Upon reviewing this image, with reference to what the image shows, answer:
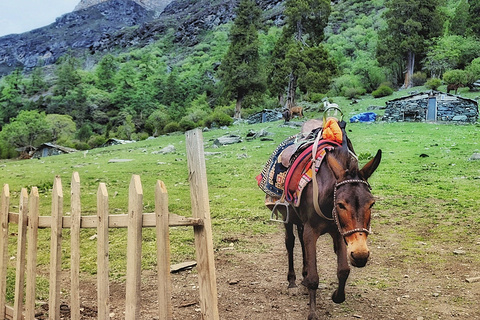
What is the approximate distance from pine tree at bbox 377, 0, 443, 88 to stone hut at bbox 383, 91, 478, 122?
14122 millimetres

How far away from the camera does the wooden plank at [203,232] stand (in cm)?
270

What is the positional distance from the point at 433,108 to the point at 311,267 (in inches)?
1128

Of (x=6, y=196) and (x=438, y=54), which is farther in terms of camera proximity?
(x=438, y=54)

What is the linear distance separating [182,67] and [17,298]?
113 metres

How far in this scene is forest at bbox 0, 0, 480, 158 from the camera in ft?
112

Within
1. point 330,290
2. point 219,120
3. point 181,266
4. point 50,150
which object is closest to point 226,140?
point 219,120

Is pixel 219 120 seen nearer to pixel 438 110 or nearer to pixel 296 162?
pixel 438 110

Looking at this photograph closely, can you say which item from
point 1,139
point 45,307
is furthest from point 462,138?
point 1,139

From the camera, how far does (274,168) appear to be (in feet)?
16.4

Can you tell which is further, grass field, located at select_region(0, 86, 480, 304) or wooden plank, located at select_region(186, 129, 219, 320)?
grass field, located at select_region(0, 86, 480, 304)

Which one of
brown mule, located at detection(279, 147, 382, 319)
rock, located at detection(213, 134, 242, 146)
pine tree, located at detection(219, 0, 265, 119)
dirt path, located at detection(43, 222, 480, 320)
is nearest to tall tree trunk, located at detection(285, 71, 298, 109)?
pine tree, located at detection(219, 0, 265, 119)

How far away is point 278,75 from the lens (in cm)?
3422

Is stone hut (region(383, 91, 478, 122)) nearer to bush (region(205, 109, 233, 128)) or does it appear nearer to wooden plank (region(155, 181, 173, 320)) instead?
bush (region(205, 109, 233, 128))

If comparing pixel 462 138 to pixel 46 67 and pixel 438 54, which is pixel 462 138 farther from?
pixel 46 67
